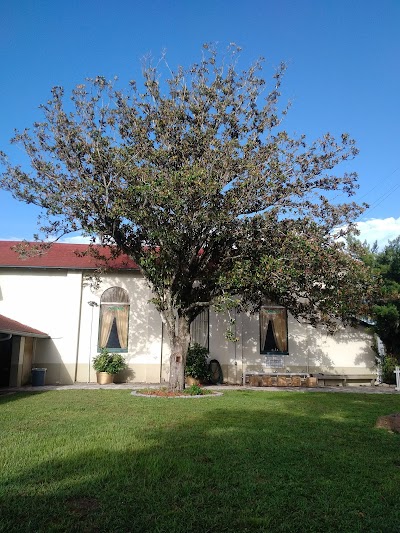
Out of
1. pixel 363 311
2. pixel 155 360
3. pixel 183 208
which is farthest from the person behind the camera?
pixel 155 360

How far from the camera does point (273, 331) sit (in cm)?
2038

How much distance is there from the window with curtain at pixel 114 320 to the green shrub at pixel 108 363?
2.50 ft

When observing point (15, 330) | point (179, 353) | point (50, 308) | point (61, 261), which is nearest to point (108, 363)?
point (50, 308)

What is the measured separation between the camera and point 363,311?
16.9 meters

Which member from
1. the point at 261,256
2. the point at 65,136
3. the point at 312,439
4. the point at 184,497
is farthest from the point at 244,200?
the point at 184,497

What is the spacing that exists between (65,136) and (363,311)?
41.4 feet

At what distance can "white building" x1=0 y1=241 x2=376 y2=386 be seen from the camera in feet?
62.5

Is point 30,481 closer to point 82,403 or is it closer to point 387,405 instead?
point 82,403

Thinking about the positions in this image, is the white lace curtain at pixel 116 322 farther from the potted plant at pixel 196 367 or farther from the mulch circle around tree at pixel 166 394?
the mulch circle around tree at pixel 166 394

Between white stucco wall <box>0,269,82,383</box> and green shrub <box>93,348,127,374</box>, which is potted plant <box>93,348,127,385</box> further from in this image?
white stucco wall <box>0,269,82,383</box>

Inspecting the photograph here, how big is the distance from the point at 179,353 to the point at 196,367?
3027mm

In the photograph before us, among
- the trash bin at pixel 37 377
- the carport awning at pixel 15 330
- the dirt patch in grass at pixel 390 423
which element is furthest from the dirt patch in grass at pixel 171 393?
the dirt patch in grass at pixel 390 423

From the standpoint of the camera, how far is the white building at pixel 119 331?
19.1m

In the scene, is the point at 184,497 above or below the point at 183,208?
below
